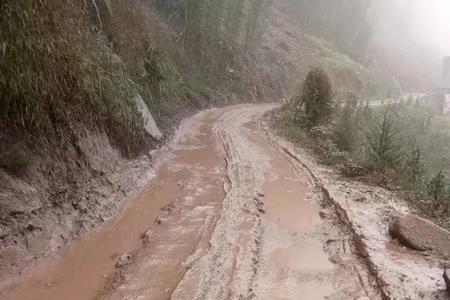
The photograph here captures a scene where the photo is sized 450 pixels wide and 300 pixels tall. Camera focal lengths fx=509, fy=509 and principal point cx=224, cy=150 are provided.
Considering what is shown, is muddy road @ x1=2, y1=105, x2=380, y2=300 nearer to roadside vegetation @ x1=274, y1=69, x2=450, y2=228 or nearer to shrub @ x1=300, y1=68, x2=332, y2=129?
roadside vegetation @ x1=274, y1=69, x2=450, y2=228

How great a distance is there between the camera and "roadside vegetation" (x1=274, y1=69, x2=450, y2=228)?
385 inches

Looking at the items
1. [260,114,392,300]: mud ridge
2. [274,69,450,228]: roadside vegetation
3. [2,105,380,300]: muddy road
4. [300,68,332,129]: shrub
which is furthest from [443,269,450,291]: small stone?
[300,68,332,129]: shrub

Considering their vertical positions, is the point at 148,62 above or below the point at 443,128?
above

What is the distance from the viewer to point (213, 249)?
271 inches

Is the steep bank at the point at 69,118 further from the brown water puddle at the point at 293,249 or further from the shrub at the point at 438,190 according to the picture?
the shrub at the point at 438,190

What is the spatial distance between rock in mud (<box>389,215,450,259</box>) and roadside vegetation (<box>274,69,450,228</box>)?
1376 millimetres

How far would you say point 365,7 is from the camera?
56.2 meters

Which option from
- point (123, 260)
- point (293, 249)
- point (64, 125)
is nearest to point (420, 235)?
point (293, 249)

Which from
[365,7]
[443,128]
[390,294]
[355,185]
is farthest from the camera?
[365,7]

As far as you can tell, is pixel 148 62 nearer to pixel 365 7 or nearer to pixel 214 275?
pixel 214 275

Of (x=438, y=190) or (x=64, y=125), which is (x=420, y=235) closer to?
(x=438, y=190)

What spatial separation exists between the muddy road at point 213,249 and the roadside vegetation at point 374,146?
5.52ft

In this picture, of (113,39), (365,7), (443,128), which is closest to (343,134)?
(113,39)

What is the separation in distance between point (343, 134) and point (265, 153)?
2419 mm
